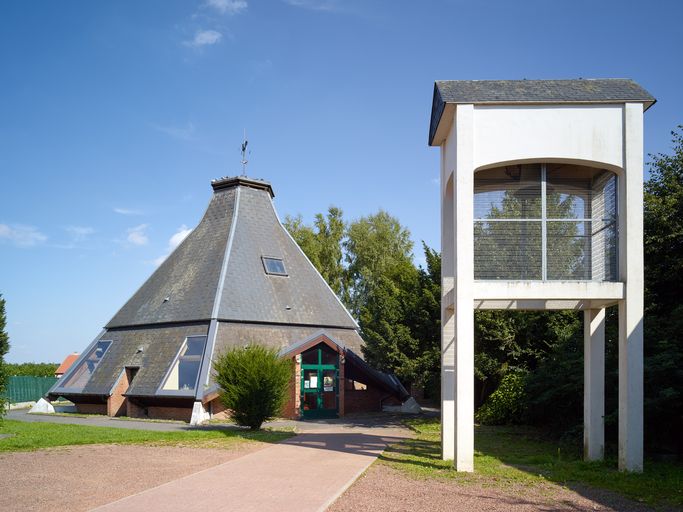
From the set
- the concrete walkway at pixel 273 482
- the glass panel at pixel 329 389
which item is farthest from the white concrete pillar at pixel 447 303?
the glass panel at pixel 329 389

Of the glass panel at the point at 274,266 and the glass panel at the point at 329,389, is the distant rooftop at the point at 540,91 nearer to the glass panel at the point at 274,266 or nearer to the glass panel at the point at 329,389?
the glass panel at the point at 329,389

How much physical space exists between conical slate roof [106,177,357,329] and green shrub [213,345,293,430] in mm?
6348

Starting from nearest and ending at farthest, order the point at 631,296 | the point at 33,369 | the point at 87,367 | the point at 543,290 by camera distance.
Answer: the point at 631,296, the point at 543,290, the point at 87,367, the point at 33,369

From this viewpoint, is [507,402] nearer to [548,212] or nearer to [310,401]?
[310,401]

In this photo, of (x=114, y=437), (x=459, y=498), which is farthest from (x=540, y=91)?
(x=114, y=437)

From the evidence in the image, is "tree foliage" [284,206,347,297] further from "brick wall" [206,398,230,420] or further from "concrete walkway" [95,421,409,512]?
"concrete walkway" [95,421,409,512]

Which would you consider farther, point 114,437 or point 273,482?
point 114,437

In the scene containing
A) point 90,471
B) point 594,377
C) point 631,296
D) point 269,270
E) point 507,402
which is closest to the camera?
point 90,471

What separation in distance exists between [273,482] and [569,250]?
22.4 ft

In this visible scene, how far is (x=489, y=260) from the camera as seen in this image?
12.5 m

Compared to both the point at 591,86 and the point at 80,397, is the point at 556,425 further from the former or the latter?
the point at 80,397

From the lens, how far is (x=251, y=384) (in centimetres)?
1831

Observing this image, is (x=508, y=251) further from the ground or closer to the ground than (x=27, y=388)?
further from the ground

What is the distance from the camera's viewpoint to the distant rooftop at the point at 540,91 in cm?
1204
